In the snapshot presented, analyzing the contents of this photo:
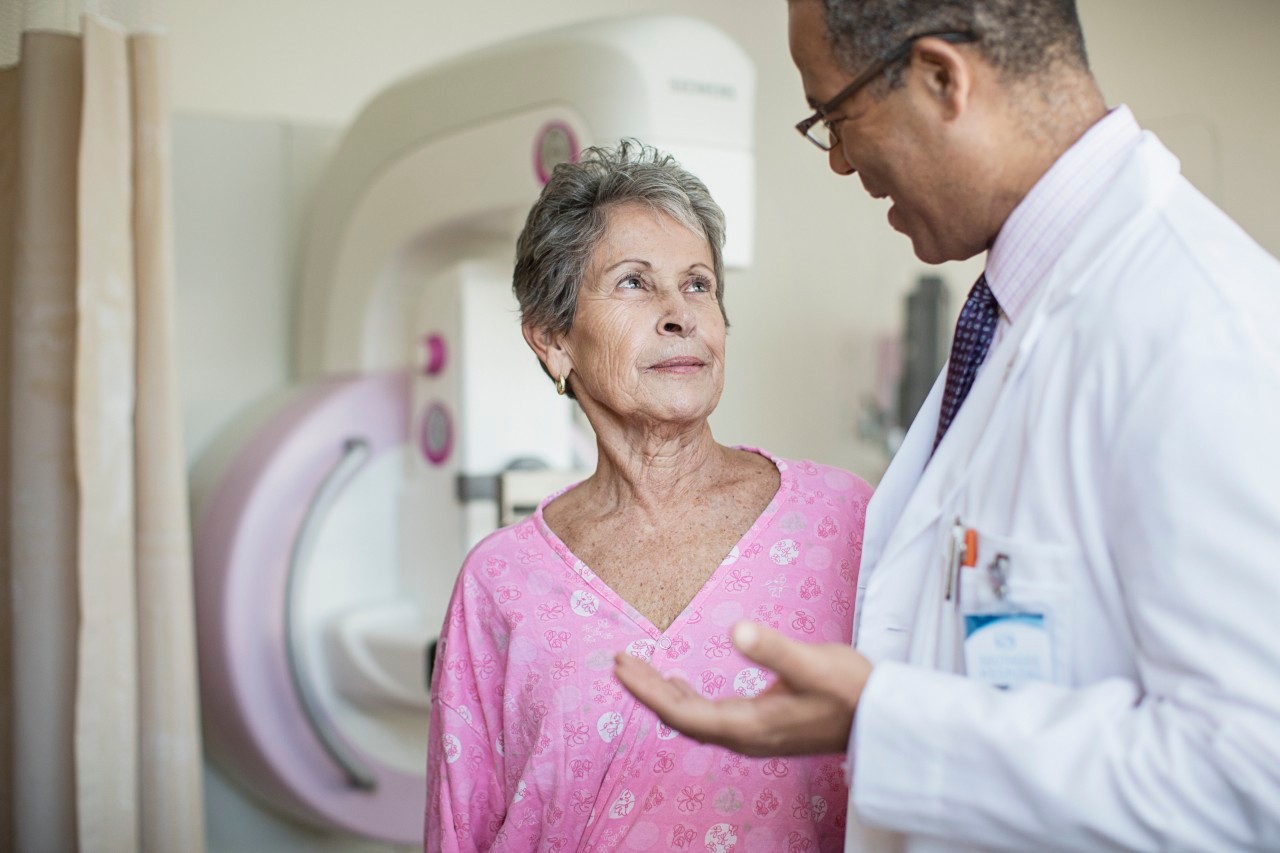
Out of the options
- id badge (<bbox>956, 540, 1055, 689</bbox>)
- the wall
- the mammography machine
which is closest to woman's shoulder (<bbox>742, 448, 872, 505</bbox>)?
id badge (<bbox>956, 540, 1055, 689</bbox>)

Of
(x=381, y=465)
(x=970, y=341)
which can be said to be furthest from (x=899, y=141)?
(x=381, y=465)

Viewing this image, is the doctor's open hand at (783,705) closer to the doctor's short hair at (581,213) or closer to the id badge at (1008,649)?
the id badge at (1008,649)

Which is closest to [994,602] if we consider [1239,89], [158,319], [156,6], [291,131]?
[158,319]

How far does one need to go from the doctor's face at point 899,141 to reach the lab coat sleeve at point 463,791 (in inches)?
27.7

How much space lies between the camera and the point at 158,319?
1541 millimetres

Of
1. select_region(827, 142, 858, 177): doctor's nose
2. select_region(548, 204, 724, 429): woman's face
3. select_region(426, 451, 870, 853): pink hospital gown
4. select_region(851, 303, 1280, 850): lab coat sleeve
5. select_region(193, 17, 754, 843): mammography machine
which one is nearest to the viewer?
select_region(851, 303, 1280, 850): lab coat sleeve

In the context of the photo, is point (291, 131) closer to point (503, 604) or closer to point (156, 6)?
point (156, 6)

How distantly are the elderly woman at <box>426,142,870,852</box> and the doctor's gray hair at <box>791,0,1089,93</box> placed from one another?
0.49 metres

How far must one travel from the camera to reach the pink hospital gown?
3.67 feet

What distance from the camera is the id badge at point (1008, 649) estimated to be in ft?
2.37

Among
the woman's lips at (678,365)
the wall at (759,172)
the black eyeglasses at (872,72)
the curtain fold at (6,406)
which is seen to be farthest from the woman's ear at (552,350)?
the wall at (759,172)

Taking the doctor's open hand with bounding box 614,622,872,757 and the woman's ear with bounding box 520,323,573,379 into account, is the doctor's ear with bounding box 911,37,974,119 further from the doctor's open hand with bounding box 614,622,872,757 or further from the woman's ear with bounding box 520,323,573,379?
the woman's ear with bounding box 520,323,573,379

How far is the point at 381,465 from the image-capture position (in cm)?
220

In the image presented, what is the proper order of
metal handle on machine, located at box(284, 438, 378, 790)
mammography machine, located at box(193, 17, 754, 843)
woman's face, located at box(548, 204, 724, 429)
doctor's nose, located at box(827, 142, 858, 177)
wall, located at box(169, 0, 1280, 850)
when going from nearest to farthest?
doctor's nose, located at box(827, 142, 858, 177), woman's face, located at box(548, 204, 724, 429), mammography machine, located at box(193, 17, 754, 843), metal handle on machine, located at box(284, 438, 378, 790), wall, located at box(169, 0, 1280, 850)
